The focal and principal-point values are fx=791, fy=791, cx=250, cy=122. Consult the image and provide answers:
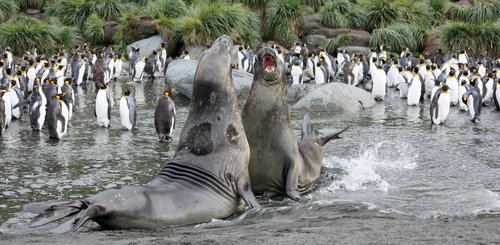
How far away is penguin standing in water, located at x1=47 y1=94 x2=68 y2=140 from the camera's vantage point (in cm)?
1273

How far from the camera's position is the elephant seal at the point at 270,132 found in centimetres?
830

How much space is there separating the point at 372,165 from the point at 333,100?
640cm

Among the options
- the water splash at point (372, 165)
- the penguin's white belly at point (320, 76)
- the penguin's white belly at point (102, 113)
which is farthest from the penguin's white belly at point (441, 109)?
the penguin's white belly at point (320, 76)

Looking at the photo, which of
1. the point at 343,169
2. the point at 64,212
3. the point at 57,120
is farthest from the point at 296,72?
the point at 64,212

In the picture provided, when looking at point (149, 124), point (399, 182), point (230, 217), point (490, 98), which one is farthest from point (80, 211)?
point (490, 98)

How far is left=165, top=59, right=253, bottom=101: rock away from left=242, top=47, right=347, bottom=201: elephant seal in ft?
31.5

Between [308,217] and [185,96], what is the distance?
12.0m

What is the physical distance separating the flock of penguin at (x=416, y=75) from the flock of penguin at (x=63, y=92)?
324 cm

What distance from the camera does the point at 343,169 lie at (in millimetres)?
9820

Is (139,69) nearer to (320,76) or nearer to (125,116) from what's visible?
(320,76)

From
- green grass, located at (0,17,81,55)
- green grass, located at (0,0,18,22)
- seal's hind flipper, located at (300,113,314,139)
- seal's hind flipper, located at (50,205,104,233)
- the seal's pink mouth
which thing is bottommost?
seal's hind flipper, located at (50,205,104,233)

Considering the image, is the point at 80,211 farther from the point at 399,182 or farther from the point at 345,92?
the point at 345,92

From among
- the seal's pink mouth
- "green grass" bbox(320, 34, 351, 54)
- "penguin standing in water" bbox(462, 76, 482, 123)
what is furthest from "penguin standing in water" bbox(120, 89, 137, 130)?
"green grass" bbox(320, 34, 351, 54)

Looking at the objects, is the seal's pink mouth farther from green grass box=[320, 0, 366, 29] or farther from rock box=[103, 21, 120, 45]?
green grass box=[320, 0, 366, 29]
